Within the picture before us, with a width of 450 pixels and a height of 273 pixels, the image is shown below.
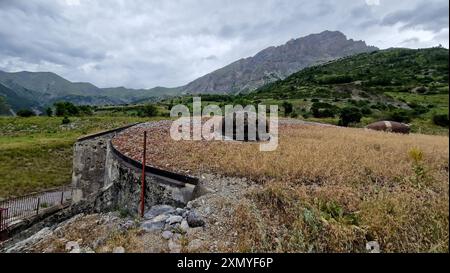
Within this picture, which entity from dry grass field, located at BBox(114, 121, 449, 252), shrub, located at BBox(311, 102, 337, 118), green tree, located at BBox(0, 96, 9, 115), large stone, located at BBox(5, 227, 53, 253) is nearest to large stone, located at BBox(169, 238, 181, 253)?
dry grass field, located at BBox(114, 121, 449, 252)

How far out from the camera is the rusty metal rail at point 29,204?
49.0 feet

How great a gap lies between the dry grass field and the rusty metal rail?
31.2 feet

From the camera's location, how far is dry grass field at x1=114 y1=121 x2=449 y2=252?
4.24 m

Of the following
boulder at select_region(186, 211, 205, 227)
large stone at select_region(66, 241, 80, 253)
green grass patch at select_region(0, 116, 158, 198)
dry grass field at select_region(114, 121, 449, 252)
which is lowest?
green grass patch at select_region(0, 116, 158, 198)

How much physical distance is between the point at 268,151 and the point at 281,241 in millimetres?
6113

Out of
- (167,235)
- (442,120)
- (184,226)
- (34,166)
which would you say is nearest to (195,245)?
(167,235)

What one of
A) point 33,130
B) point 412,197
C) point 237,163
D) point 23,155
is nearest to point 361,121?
point 237,163

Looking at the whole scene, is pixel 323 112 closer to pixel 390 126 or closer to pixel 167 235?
pixel 390 126

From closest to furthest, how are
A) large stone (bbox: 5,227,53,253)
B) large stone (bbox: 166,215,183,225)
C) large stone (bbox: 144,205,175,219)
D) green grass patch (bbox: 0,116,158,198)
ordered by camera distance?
large stone (bbox: 166,215,183,225), large stone (bbox: 144,205,175,219), large stone (bbox: 5,227,53,253), green grass patch (bbox: 0,116,158,198)

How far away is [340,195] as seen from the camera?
6074 millimetres

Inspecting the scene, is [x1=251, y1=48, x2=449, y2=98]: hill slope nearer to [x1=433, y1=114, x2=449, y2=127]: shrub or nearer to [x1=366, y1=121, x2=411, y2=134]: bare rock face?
[x1=433, y1=114, x2=449, y2=127]: shrub

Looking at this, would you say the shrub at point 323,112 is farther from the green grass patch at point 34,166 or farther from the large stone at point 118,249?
the large stone at point 118,249

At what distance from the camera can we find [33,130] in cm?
4269

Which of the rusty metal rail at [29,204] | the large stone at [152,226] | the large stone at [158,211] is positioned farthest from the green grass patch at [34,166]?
the large stone at [152,226]
